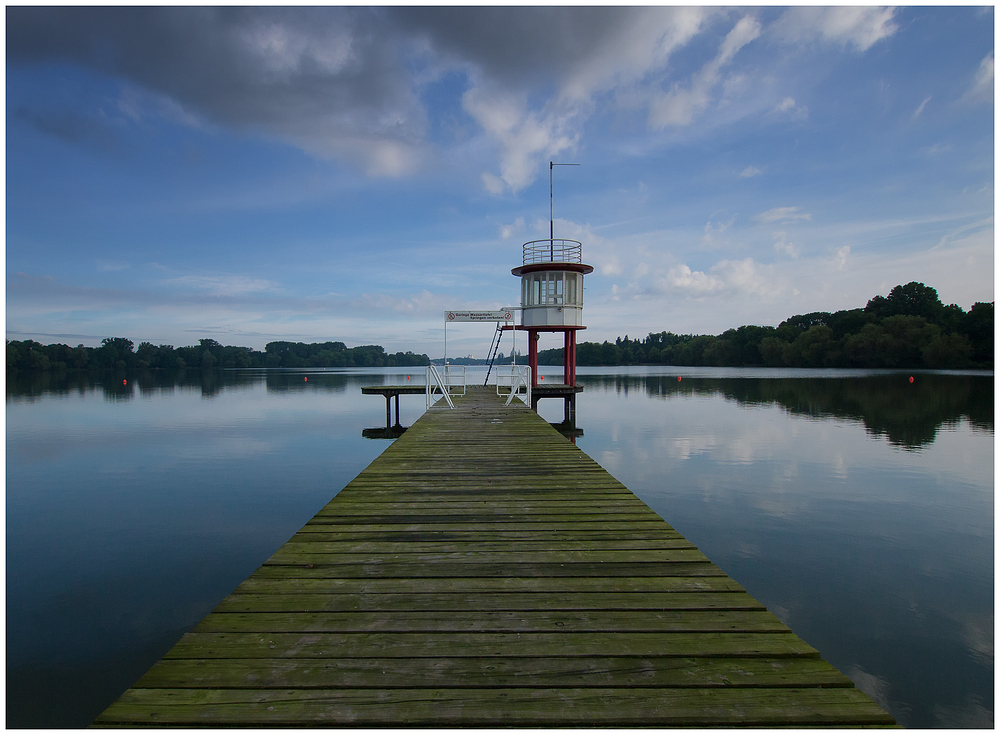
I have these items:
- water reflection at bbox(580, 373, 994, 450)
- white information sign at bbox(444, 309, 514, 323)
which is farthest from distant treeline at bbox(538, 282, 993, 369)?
white information sign at bbox(444, 309, 514, 323)

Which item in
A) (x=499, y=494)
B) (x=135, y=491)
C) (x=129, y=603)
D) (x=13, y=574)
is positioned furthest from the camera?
(x=135, y=491)

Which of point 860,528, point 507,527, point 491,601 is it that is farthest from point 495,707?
point 860,528

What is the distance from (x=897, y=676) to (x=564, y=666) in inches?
201

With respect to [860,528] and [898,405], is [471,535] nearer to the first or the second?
[860,528]

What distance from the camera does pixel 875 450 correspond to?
16.5m

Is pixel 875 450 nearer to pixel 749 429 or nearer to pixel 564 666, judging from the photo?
pixel 749 429

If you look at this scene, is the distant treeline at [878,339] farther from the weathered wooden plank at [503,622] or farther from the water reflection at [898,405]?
the weathered wooden plank at [503,622]

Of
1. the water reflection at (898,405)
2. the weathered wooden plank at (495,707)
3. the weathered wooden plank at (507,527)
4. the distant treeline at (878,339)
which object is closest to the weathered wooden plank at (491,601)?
the weathered wooden plank at (495,707)

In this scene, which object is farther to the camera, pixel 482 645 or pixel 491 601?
pixel 491 601

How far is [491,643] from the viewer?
2.70 m

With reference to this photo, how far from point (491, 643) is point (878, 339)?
284ft

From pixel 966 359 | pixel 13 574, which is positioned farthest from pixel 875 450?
pixel 966 359

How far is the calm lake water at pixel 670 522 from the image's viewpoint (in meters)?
5.48

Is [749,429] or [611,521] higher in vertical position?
[611,521]
